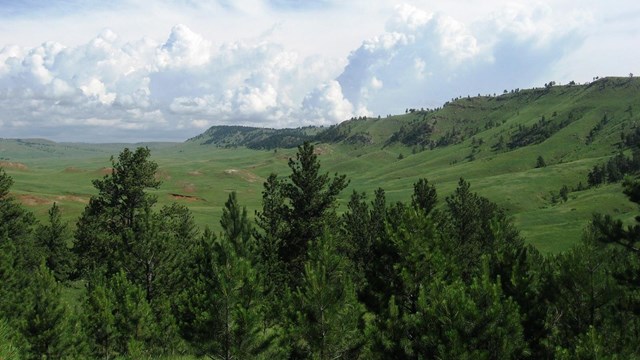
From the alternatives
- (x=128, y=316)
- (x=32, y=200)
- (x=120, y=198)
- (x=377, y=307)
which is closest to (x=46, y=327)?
(x=128, y=316)

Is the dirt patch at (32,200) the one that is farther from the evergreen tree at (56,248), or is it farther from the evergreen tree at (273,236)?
the evergreen tree at (273,236)

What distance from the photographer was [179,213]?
176 feet

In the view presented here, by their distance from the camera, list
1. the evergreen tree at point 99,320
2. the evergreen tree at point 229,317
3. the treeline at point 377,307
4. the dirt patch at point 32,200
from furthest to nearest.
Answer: the dirt patch at point 32,200 → the evergreen tree at point 99,320 → the evergreen tree at point 229,317 → the treeline at point 377,307

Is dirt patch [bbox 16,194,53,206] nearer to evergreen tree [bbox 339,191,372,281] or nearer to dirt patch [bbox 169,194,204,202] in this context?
dirt patch [bbox 169,194,204,202]

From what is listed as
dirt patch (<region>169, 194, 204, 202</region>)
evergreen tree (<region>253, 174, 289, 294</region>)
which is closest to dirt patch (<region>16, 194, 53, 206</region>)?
dirt patch (<region>169, 194, 204, 202</region>)

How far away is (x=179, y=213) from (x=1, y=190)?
69.2 feet

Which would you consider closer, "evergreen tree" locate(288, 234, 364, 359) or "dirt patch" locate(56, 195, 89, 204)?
"evergreen tree" locate(288, 234, 364, 359)

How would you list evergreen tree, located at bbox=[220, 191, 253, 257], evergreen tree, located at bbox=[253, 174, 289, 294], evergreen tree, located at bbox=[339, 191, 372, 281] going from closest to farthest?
evergreen tree, located at bbox=[220, 191, 253, 257], evergreen tree, located at bbox=[253, 174, 289, 294], evergreen tree, located at bbox=[339, 191, 372, 281]

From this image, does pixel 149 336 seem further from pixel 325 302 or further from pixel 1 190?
pixel 1 190

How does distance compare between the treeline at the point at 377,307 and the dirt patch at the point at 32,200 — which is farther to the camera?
the dirt patch at the point at 32,200

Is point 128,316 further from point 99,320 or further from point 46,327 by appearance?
point 46,327

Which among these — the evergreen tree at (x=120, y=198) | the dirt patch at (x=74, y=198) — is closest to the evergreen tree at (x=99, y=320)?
the evergreen tree at (x=120, y=198)

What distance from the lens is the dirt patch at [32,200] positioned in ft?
414

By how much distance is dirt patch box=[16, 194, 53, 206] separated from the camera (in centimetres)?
12630
